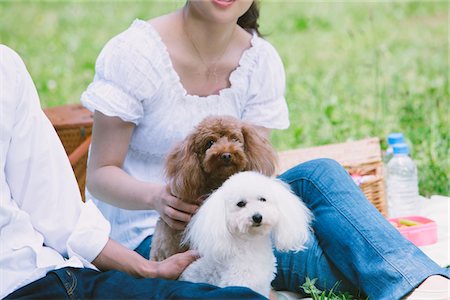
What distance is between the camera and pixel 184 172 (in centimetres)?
212

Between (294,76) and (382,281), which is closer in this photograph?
(382,281)

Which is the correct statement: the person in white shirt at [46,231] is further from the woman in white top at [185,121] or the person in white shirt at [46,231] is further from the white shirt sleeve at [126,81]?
the white shirt sleeve at [126,81]

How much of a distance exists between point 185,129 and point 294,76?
10.2 ft

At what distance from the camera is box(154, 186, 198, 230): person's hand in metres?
2.18

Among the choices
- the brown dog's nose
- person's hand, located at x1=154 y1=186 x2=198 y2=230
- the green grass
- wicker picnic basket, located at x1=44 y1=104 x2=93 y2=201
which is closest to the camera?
the brown dog's nose

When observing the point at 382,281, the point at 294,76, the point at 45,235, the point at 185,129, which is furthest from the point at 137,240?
the point at 294,76

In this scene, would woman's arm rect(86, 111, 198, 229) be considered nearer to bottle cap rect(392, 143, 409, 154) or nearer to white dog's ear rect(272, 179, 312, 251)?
white dog's ear rect(272, 179, 312, 251)

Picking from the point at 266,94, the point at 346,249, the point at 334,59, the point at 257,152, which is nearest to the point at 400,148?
the point at 266,94

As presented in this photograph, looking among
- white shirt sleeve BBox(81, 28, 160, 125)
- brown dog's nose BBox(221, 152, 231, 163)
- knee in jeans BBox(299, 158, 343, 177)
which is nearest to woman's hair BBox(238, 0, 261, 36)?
white shirt sleeve BBox(81, 28, 160, 125)

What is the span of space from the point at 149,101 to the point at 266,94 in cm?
41

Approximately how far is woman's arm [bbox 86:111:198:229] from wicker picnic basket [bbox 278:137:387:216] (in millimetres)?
870

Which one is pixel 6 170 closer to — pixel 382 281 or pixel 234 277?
pixel 234 277

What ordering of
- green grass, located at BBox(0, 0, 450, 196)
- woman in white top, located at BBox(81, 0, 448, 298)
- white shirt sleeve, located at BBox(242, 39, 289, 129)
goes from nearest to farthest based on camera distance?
woman in white top, located at BBox(81, 0, 448, 298), white shirt sleeve, located at BBox(242, 39, 289, 129), green grass, located at BBox(0, 0, 450, 196)

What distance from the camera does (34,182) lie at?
206cm
